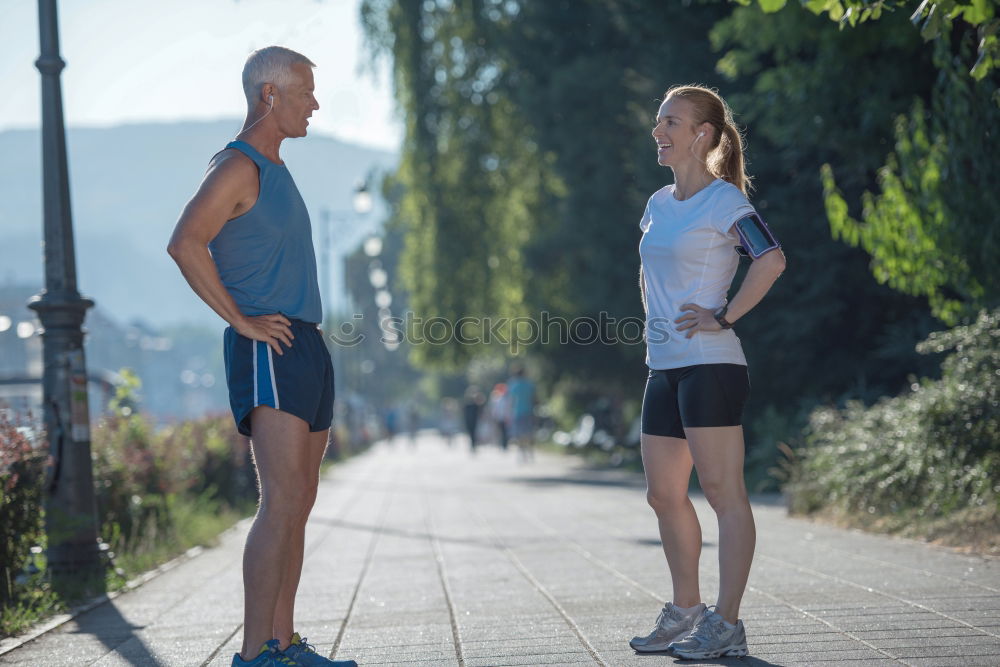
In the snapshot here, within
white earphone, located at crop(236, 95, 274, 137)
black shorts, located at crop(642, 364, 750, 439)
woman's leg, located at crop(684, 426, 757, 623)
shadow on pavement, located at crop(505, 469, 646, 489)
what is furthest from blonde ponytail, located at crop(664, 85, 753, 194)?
shadow on pavement, located at crop(505, 469, 646, 489)

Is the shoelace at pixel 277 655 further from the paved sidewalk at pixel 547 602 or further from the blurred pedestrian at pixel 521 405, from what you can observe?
the blurred pedestrian at pixel 521 405

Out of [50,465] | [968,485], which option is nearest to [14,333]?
[50,465]

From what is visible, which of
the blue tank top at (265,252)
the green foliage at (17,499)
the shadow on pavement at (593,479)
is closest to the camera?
the blue tank top at (265,252)

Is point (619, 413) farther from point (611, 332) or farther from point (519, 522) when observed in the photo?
point (519, 522)

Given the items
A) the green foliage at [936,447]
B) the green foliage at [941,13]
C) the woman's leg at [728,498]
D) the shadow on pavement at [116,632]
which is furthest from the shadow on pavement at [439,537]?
the woman's leg at [728,498]

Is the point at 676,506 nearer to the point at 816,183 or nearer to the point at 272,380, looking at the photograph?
the point at 272,380

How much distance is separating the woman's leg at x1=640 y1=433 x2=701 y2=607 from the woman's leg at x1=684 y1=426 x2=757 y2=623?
6.1 inches

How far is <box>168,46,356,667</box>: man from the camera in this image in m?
3.85

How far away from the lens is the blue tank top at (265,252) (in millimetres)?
3943

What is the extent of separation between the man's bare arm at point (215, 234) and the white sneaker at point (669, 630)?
1739 millimetres

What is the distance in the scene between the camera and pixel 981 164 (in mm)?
9094

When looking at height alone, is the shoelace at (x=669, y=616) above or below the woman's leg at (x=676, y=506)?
below

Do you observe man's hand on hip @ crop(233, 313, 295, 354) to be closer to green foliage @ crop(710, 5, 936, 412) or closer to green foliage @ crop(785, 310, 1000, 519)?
green foliage @ crop(785, 310, 1000, 519)

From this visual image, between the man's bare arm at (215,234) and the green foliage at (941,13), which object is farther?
the green foliage at (941,13)
